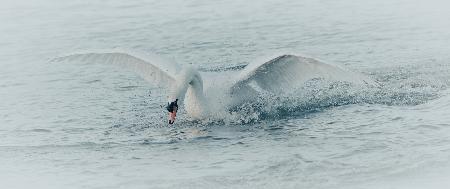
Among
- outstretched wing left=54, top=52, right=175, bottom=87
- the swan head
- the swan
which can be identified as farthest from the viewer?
outstretched wing left=54, top=52, right=175, bottom=87

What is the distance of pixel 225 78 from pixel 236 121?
108 cm

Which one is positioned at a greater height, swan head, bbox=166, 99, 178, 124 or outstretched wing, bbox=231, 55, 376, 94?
outstretched wing, bbox=231, 55, 376, 94

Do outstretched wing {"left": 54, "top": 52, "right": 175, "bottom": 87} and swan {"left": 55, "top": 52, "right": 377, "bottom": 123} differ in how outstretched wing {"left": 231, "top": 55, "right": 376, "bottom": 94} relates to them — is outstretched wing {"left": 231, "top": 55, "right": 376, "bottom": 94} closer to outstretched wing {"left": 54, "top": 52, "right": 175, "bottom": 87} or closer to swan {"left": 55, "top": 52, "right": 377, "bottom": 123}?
swan {"left": 55, "top": 52, "right": 377, "bottom": 123}

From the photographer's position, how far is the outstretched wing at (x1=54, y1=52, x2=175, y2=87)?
45.3 ft

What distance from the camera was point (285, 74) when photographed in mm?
12945

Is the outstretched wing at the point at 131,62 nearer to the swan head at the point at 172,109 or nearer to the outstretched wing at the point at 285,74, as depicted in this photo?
the outstretched wing at the point at 285,74

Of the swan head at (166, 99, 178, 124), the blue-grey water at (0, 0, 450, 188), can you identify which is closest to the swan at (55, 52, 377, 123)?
the swan head at (166, 99, 178, 124)

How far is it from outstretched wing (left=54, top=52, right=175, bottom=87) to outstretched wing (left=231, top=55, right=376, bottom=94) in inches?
49.5

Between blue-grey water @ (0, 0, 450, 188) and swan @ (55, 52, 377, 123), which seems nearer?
blue-grey water @ (0, 0, 450, 188)

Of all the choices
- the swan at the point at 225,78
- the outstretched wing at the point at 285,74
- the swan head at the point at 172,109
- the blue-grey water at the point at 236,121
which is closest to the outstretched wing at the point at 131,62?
the swan at the point at 225,78

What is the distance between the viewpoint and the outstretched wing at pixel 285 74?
1231 centimetres

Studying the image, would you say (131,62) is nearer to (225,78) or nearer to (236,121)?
(225,78)

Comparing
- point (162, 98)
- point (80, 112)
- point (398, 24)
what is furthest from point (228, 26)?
point (80, 112)

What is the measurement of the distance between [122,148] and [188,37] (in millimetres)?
7873
